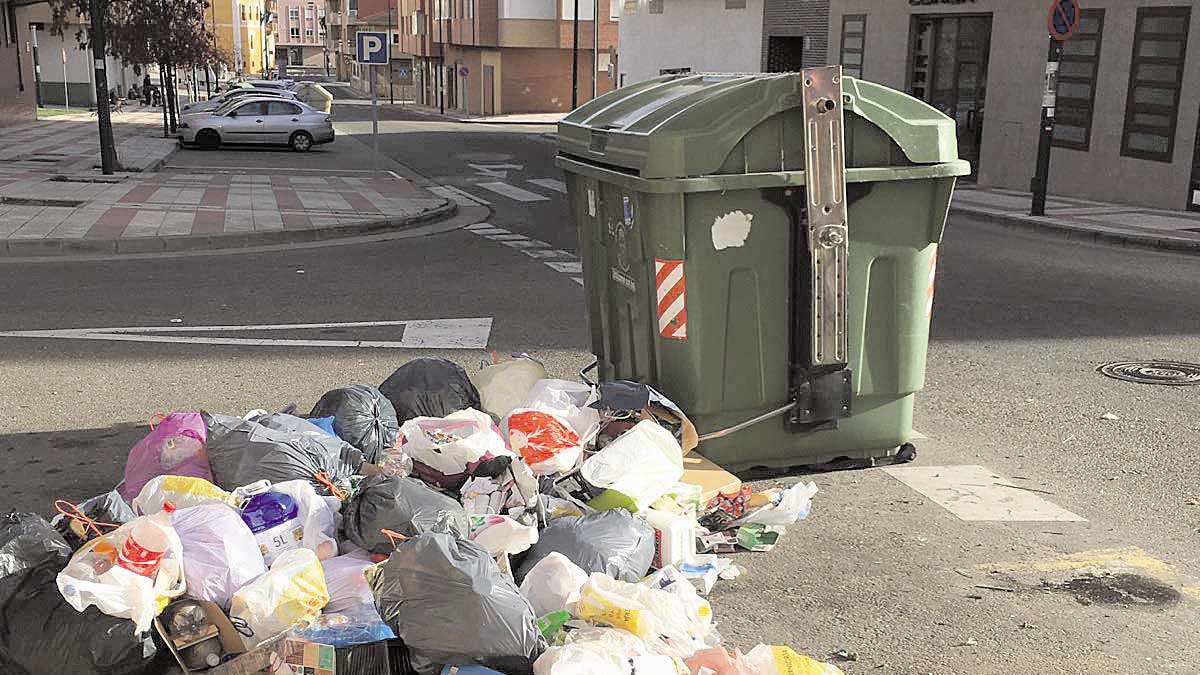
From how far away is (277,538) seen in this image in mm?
4105

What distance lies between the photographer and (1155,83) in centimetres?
1684

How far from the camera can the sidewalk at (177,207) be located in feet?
42.1

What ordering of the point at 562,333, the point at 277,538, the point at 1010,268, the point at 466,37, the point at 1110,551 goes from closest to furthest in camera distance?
the point at 277,538 → the point at 1110,551 → the point at 562,333 → the point at 1010,268 → the point at 466,37

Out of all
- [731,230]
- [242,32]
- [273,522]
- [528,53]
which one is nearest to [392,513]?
[273,522]

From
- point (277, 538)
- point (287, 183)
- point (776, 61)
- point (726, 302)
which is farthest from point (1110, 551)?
point (776, 61)

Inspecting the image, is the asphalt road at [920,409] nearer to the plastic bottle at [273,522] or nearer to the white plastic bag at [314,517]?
the white plastic bag at [314,517]

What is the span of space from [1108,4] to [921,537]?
15334mm

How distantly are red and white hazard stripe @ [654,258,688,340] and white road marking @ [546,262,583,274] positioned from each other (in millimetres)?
5669

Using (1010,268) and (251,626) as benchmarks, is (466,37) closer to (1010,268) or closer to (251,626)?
(1010,268)

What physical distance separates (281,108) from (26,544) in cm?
2637

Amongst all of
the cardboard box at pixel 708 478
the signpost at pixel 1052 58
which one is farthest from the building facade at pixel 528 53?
the cardboard box at pixel 708 478

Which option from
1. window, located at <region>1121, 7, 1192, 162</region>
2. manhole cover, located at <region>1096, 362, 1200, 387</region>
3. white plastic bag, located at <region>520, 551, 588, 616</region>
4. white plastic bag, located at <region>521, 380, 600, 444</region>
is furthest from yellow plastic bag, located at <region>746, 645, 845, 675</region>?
window, located at <region>1121, 7, 1192, 162</region>

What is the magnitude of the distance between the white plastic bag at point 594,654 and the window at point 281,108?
27110 millimetres

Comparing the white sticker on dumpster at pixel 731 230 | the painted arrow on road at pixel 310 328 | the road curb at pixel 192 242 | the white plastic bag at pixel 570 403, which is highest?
the white sticker on dumpster at pixel 731 230
